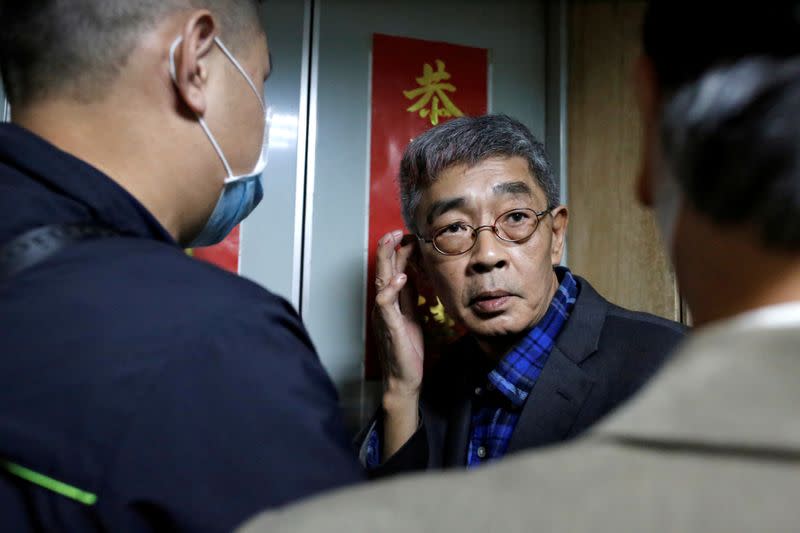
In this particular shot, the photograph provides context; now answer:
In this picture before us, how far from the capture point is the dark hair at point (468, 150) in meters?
1.66

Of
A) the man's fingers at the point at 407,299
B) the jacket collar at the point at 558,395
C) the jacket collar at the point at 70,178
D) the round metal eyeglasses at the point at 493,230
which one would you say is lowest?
A: the jacket collar at the point at 558,395

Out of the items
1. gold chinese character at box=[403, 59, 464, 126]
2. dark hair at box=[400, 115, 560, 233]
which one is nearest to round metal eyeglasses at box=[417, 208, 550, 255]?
dark hair at box=[400, 115, 560, 233]

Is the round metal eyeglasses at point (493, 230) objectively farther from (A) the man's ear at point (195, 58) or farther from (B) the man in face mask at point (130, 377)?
(B) the man in face mask at point (130, 377)

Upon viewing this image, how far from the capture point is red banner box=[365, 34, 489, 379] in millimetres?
2025

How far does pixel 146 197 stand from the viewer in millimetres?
903

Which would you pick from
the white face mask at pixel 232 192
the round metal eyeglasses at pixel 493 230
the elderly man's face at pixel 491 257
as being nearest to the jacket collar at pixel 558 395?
the elderly man's face at pixel 491 257

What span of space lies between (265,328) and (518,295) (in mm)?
958

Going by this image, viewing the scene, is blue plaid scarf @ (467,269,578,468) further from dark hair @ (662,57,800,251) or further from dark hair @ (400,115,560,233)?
dark hair @ (662,57,800,251)

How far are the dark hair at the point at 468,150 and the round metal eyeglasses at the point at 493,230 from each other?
4.2 inches

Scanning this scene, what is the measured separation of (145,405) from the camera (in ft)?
2.08

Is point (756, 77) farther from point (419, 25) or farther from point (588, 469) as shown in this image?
point (419, 25)

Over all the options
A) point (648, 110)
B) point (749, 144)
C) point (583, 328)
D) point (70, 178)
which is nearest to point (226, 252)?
point (583, 328)

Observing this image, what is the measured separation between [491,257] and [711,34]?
1155 mm

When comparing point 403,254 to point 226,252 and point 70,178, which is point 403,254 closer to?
point 226,252
